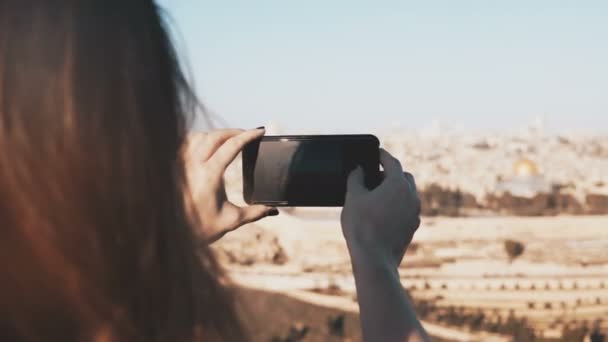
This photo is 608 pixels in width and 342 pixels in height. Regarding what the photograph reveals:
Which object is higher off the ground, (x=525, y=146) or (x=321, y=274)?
(x=321, y=274)

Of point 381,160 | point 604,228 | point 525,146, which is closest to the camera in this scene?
point 381,160

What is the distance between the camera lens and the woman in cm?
51

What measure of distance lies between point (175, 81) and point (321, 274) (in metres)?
18.6

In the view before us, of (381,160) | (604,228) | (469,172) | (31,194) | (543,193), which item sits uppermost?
(31,194)

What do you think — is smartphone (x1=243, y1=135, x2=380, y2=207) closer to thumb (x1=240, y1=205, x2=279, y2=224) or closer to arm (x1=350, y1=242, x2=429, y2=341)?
thumb (x1=240, y1=205, x2=279, y2=224)

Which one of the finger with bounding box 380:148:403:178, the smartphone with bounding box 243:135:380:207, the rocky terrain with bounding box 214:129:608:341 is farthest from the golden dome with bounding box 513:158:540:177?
the finger with bounding box 380:148:403:178

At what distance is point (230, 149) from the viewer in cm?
87

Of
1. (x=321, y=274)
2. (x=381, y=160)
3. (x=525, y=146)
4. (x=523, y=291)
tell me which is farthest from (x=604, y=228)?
(x=525, y=146)

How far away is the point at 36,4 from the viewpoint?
0.53 meters

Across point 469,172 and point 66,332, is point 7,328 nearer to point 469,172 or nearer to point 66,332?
point 66,332

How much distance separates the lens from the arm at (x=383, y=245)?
0.65m

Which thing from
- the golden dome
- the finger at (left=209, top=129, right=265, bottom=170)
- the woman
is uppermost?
the woman

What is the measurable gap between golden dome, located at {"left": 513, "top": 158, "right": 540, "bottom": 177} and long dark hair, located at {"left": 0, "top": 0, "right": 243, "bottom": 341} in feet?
98.3

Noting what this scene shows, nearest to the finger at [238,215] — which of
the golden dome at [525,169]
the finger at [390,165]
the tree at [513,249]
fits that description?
the finger at [390,165]
